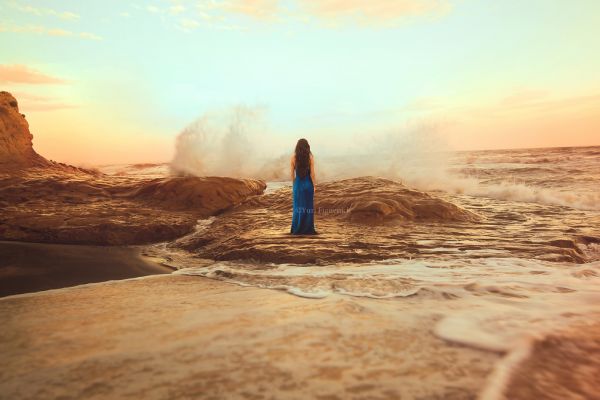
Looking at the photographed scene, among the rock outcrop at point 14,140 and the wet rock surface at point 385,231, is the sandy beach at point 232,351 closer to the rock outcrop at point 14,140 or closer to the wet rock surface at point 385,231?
the wet rock surface at point 385,231

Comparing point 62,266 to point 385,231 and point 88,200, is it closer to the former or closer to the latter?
point 88,200

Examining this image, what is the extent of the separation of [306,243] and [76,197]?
5.71m

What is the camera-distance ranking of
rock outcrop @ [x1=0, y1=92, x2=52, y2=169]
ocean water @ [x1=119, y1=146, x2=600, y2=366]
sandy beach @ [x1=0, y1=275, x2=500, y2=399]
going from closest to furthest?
sandy beach @ [x1=0, y1=275, x2=500, y2=399], ocean water @ [x1=119, y1=146, x2=600, y2=366], rock outcrop @ [x1=0, y1=92, x2=52, y2=169]

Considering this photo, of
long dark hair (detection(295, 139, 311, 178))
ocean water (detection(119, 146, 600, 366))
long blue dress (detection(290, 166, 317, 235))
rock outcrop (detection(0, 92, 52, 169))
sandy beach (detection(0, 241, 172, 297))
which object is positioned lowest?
ocean water (detection(119, 146, 600, 366))

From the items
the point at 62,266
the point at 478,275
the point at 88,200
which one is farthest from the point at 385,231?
the point at 88,200

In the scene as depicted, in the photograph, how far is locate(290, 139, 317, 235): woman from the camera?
21.0 ft

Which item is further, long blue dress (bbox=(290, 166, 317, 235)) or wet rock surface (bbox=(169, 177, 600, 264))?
long blue dress (bbox=(290, 166, 317, 235))

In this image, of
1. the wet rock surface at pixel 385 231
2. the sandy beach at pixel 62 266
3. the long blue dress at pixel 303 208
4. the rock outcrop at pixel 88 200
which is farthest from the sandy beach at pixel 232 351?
the rock outcrop at pixel 88 200

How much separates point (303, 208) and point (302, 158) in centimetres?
87

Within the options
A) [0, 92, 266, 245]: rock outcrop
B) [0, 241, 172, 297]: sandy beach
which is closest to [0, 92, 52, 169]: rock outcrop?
[0, 92, 266, 245]: rock outcrop

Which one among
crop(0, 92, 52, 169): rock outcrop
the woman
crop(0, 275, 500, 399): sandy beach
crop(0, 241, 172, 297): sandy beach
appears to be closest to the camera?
crop(0, 275, 500, 399): sandy beach

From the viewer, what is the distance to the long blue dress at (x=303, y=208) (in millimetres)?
6375

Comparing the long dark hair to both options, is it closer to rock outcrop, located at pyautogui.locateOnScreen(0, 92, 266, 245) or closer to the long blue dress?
the long blue dress

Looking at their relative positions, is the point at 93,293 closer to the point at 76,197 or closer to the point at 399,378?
the point at 399,378
